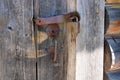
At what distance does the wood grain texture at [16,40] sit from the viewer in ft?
3.07

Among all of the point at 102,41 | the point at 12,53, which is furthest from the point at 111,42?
the point at 12,53

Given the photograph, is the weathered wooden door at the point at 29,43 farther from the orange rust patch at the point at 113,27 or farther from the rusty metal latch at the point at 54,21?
the orange rust patch at the point at 113,27

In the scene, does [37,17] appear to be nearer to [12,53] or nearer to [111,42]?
[12,53]

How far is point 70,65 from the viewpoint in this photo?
1.01m

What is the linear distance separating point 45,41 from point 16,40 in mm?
117

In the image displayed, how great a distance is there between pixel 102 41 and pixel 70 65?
193mm

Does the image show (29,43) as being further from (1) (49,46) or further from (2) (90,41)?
(2) (90,41)

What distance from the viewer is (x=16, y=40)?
0.95 metres

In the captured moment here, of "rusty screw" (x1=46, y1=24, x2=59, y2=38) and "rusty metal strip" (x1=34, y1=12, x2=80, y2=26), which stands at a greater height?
"rusty metal strip" (x1=34, y1=12, x2=80, y2=26)

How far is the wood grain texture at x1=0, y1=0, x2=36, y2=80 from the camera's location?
935 mm

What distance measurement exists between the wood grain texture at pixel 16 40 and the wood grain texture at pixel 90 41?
0.69 ft

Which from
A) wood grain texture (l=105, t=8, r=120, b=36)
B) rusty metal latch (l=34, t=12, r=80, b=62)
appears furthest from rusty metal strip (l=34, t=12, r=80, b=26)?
wood grain texture (l=105, t=8, r=120, b=36)

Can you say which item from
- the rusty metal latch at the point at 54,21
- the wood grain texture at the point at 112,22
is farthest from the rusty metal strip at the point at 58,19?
the wood grain texture at the point at 112,22

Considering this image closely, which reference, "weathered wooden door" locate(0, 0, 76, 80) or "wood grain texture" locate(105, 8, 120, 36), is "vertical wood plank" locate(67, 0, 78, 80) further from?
"wood grain texture" locate(105, 8, 120, 36)
